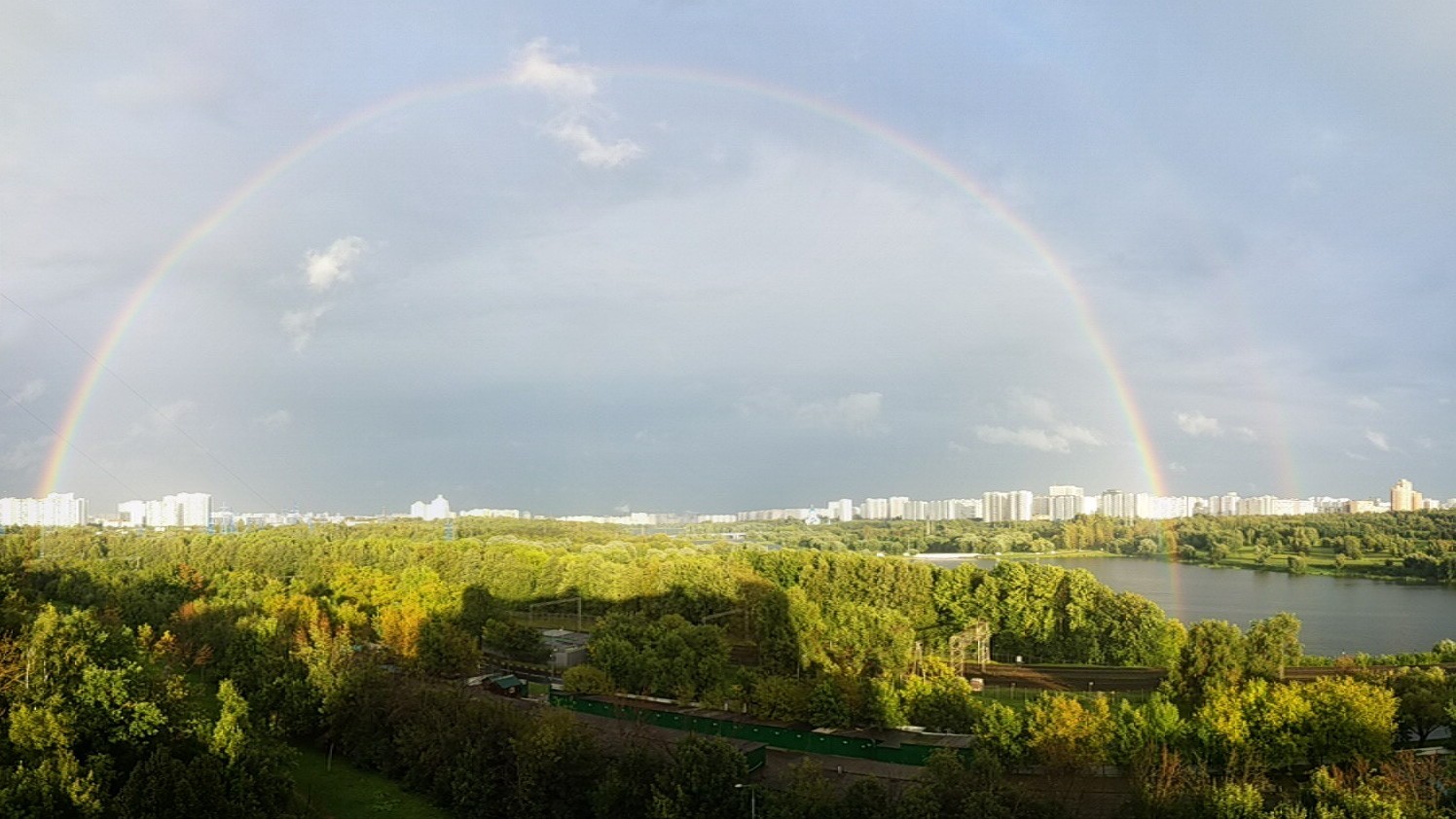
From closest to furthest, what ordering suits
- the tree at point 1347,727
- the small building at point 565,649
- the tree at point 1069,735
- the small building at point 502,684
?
the tree at point 1069,735 → the tree at point 1347,727 → the small building at point 502,684 → the small building at point 565,649

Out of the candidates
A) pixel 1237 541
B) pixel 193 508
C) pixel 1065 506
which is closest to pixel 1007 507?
pixel 1065 506

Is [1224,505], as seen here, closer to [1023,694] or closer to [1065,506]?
[1065,506]

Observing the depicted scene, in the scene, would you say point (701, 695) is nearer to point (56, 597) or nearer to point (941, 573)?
point (941, 573)

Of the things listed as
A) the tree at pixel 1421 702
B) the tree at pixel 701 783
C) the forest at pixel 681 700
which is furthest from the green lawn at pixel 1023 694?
the tree at pixel 701 783

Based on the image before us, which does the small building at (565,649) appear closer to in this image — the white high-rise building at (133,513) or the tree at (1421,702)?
the tree at (1421,702)

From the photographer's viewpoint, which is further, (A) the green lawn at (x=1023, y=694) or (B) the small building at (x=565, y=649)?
(B) the small building at (x=565, y=649)

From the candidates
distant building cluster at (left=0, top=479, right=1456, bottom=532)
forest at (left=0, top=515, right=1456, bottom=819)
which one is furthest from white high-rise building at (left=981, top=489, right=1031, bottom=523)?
forest at (left=0, top=515, right=1456, bottom=819)

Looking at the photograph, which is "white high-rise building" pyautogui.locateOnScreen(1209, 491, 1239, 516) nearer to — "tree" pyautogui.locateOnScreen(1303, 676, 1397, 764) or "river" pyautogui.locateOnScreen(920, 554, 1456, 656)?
"river" pyautogui.locateOnScreen(920, 554, 1456, 656)

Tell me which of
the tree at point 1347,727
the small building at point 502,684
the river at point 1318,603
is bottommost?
the river at point 1318,603
